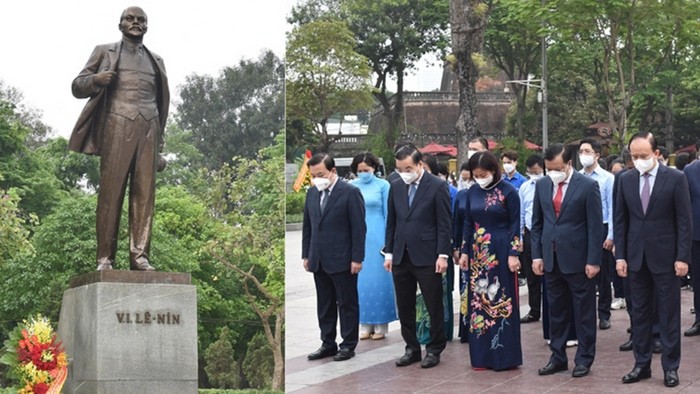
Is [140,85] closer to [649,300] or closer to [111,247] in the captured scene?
[111,247]

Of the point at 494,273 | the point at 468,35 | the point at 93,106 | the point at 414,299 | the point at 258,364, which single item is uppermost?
the point at 468,35

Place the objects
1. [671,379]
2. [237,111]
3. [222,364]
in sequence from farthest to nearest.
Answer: [237,111] → [222,364] → [671,379]

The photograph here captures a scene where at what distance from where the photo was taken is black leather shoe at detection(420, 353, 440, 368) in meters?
9.48

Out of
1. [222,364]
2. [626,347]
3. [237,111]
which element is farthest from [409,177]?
[237,111]

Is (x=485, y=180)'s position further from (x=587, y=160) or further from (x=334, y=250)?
(x=587, y=160)

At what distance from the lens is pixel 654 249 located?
27.2 ft

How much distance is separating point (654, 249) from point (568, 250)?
74cm

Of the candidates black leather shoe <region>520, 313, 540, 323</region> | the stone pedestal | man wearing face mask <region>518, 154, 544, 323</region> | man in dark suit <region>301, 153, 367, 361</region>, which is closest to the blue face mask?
man in dark suit <region>301, 153, 367, 361</region>

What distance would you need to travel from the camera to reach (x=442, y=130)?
59500 mm

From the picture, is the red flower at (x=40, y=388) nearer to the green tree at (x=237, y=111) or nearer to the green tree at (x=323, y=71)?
the green tree at (x=237, y=111)

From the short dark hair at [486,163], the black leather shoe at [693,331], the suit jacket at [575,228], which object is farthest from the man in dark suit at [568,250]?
the black leather shoe at [693,331]

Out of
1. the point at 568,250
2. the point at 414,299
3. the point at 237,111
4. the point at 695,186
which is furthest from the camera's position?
the point at 237,111

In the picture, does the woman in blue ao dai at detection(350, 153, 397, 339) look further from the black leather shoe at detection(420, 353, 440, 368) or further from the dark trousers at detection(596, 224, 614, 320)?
the dark trousers at detection(596, 224, 614, 320)

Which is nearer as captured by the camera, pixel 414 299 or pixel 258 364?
pixel 414 299
